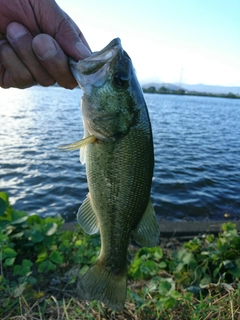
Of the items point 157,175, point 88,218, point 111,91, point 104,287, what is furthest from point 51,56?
point 157,175

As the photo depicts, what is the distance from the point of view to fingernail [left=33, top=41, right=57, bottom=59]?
94.2 inches

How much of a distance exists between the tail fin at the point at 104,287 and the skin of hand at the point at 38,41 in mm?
1617

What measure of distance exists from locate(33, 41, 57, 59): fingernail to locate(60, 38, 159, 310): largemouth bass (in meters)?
0.21

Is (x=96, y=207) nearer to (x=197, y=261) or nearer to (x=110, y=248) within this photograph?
(x=110, y=248)

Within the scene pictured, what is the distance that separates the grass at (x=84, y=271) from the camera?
3.23 m

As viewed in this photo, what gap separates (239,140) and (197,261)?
20082 millimetres

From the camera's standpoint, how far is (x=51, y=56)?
2.41m

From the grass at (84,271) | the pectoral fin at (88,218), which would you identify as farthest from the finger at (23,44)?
the grass at (84,271)

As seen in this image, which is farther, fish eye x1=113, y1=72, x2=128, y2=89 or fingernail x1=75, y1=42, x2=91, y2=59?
fingernail x1=75, y1=42, x2=91, y2=59

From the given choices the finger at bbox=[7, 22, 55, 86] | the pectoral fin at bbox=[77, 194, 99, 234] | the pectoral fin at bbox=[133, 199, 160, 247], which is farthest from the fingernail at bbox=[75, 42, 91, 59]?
the pectoral fin at bbox=[133, 199, 160, 247]

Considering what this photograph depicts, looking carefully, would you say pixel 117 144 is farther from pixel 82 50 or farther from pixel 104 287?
pixel 104 287

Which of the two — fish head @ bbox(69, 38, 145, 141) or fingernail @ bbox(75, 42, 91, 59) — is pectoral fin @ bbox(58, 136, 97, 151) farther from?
fingernail @ bbox(75, 42, 91, 59)

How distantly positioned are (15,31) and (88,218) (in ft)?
Answer: 5.32

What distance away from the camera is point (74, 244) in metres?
4.74
